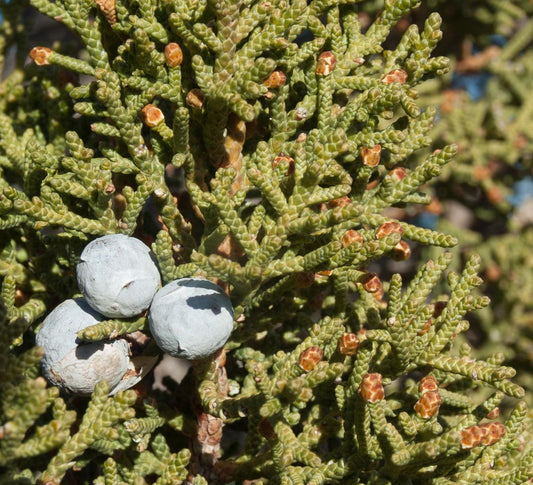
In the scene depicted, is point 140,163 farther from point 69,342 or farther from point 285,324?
point 285,324

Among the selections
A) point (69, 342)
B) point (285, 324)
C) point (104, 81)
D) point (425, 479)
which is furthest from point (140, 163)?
point (425, 479)

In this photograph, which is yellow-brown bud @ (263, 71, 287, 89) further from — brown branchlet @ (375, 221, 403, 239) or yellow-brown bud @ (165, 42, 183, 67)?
brown branchlet @ (375, 221, 403, 239)

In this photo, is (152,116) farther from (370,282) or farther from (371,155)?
(370,282)

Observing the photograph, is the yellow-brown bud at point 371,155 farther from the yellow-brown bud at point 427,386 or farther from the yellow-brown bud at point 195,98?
the yellow-brown bud at point 427,386

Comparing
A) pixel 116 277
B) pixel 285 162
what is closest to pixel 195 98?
pixel 285 162

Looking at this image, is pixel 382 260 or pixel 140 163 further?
pixel 382 260

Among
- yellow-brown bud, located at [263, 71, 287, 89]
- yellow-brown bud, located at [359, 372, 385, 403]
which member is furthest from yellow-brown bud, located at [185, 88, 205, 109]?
yellow-brown bud, located at [359, 372, 385, 403]
